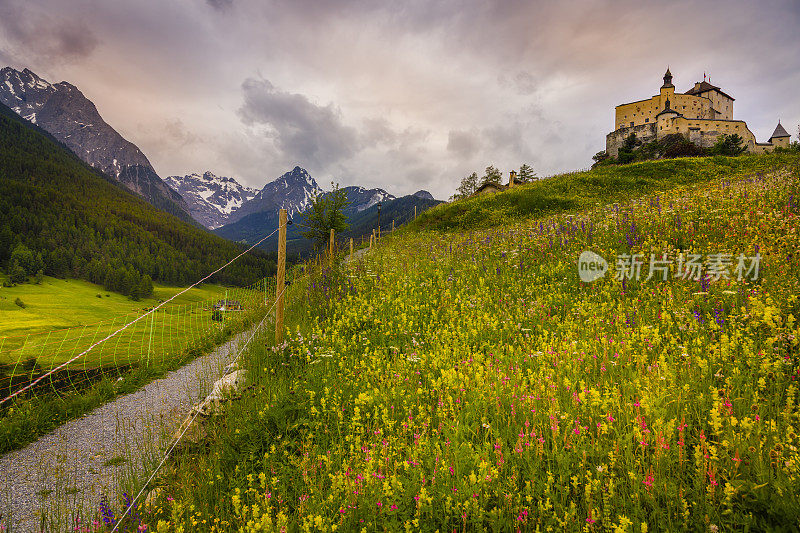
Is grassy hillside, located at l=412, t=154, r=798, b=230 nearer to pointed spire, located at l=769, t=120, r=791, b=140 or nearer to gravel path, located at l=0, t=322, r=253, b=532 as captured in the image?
gravel path, located at l=0, t=322, r=253, b=532

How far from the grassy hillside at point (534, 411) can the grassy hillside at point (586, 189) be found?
77.6ft

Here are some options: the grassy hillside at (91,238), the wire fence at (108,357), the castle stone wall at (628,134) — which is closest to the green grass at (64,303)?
the grassy hillside at (91,238)

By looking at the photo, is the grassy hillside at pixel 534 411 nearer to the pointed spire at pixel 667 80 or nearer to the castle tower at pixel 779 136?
the pointed spire at pixel 667 80

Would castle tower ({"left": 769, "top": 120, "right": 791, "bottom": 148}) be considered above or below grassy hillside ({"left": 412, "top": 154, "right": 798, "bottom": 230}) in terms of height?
above

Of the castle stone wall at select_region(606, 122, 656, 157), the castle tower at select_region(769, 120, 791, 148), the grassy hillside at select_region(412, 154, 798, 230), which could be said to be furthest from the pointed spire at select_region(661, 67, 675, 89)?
the grassy hillside at select_region(412, 154, 798, 230)

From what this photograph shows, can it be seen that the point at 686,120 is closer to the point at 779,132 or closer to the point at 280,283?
the point at 779,132

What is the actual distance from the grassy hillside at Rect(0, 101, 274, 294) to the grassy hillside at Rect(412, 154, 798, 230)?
489ft

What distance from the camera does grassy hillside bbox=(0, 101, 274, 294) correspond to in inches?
5443

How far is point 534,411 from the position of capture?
3.62m

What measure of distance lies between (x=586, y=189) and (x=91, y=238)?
635ft

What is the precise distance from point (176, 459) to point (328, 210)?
3475 cm

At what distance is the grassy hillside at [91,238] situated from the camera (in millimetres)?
138250

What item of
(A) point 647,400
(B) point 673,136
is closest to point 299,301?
(A) point 647,400

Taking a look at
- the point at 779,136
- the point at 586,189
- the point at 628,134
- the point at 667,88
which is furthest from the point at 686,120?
the point at 586,189
